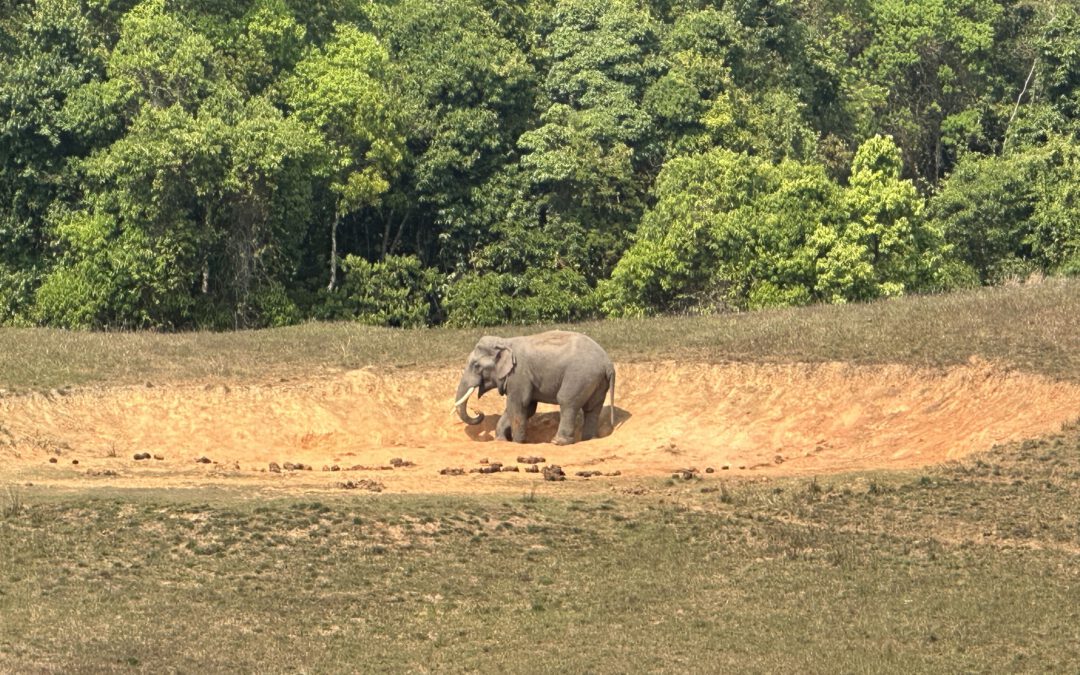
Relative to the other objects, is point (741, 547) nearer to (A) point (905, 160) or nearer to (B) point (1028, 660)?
(B) point (1028, 660)

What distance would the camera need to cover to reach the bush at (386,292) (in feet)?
186

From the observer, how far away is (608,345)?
136ft

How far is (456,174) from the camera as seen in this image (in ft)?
193

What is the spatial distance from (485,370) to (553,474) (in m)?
4.65

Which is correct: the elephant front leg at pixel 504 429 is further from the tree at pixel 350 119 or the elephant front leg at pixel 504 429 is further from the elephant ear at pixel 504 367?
the tree at pixel 350 119

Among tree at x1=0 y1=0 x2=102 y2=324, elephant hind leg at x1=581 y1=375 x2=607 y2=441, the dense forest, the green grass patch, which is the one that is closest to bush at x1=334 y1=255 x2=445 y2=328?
the dense forest

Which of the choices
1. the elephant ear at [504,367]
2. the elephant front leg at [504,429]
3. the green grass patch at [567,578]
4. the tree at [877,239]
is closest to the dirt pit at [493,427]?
the elephant front leg at [504,429]

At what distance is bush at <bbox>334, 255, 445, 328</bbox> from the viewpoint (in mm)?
56844

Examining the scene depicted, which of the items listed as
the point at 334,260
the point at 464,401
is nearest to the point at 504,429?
the point at 464,401

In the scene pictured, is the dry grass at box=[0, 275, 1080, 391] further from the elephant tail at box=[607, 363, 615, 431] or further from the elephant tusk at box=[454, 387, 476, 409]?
the elephant tusk at box=[454, 387, 476, 409]

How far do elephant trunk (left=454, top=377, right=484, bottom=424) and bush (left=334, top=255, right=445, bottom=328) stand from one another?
18.5 meters

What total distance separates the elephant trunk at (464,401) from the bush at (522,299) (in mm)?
17109

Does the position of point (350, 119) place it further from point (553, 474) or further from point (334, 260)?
point (553, 474)

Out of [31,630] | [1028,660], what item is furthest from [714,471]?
[31,630]
